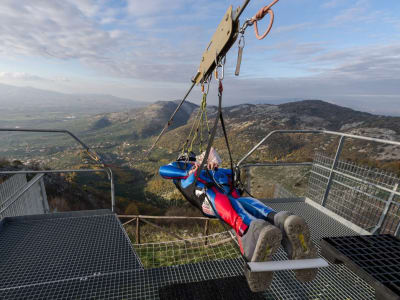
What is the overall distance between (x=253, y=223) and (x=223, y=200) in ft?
2.15

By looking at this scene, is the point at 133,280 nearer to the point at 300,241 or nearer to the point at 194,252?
the point at 300,241

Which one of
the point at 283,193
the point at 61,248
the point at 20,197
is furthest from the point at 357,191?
the point at 20,197

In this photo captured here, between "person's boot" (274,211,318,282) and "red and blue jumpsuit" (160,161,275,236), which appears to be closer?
"person's boot" (274,211,318,282)

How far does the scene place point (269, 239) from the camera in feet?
6.33

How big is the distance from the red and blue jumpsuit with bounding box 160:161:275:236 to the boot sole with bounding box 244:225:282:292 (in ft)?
1.09

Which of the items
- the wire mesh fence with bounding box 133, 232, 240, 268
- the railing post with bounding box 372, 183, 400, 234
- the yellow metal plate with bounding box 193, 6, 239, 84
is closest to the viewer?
the yellow metal plate with bounding box 193, 6, 239, 84

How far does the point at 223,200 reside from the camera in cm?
270

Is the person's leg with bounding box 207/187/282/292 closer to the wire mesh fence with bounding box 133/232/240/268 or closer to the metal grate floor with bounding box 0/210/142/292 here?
the metal grate floor with bounding box 0/210/142/292

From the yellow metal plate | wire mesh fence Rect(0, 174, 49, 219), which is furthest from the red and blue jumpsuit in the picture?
wire mesh fence Rect(0, 174, 49, 219)

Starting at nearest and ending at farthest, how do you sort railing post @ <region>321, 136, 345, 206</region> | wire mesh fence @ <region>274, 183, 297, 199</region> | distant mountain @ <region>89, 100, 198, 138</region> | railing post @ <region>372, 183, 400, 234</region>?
railing post @ <region>372, 183, 400, 234</region> → railing post @ <region>321, 136, 345, 206</region> → wire mesh fence @ <region>274, 183, 297, 199</region> → distant mountain @ <region>89, 100, 198, 138</region>

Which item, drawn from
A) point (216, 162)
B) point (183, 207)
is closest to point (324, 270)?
point (216, 162)

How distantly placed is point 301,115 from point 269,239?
1633 inches

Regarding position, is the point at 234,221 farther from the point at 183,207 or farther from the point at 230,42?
the point at 183,207

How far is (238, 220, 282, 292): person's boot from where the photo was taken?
190 cm
